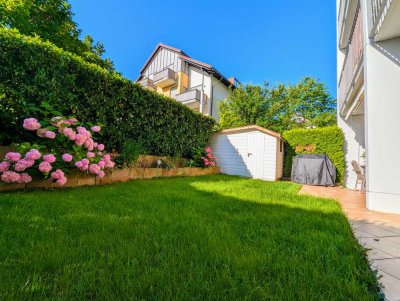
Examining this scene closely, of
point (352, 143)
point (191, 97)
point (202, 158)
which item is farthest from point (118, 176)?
point (191, 97)

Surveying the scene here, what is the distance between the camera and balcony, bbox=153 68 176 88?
576 inches

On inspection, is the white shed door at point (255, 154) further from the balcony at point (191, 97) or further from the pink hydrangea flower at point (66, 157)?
the balcony at point (191, 97)

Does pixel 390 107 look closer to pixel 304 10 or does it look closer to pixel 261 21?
pixel 304 10

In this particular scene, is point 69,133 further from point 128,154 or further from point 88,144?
point 128,154

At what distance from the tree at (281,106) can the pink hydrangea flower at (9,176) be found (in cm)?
1063

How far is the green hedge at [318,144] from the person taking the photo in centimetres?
696

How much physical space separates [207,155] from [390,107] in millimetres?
5149

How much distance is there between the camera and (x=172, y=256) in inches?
49.2

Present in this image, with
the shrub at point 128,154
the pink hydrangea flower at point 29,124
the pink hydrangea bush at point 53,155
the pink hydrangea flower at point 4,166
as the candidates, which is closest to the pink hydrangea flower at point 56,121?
the pink hydrangea bush at point 53,155

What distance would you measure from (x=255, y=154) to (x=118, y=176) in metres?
5.32

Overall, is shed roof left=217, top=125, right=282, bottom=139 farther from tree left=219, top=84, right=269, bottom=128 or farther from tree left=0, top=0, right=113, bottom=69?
tree left=0, top=0, right=113, bottom=69

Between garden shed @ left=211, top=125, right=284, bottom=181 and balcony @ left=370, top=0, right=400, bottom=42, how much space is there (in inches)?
177

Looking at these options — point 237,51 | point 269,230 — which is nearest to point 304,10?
point 237,51

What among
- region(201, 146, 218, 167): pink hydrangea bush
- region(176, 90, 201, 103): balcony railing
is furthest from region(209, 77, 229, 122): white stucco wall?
region(201, 146, 218, 167): pink hydrangea bush
